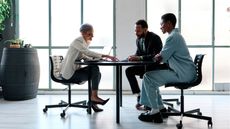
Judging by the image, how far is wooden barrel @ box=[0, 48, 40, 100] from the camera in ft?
17.3

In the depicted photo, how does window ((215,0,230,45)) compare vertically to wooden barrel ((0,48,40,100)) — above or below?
above

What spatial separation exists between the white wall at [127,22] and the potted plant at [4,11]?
2.18 meters

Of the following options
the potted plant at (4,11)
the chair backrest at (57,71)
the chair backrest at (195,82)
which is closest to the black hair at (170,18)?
the chair backrest at (195,82)

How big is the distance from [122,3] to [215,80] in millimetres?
2488

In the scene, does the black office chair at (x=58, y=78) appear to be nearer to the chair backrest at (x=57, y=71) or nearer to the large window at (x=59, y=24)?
the chair backrest at (x=57, y=71)

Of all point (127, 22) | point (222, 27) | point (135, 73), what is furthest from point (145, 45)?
point (222, 27)

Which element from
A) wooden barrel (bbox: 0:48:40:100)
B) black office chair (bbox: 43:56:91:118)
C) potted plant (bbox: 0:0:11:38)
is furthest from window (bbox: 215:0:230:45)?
potted plant (bbox: 0:0:11:38)

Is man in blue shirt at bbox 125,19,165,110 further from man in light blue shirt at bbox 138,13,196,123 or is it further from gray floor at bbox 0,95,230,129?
man in light blue shirt at bbox 138,13,196,123

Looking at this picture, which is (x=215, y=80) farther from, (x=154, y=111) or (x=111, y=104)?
(x=154, y=111)

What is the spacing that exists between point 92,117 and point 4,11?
3.26 m

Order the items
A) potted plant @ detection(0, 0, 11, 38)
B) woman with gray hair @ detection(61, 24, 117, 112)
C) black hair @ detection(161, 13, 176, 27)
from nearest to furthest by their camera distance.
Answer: black hair @ detection(161, 13, 176, 27), woman with gray hair @ detection(61, 24, 117, 112), potted plant @ detection(0, 0, 11, 38)

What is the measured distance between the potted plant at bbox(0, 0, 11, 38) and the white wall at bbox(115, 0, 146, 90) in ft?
7.14

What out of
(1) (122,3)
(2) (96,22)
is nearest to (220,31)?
(1) (122,3)

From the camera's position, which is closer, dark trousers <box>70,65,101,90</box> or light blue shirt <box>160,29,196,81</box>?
light blue shirt <box>160,29,196,81</box>
